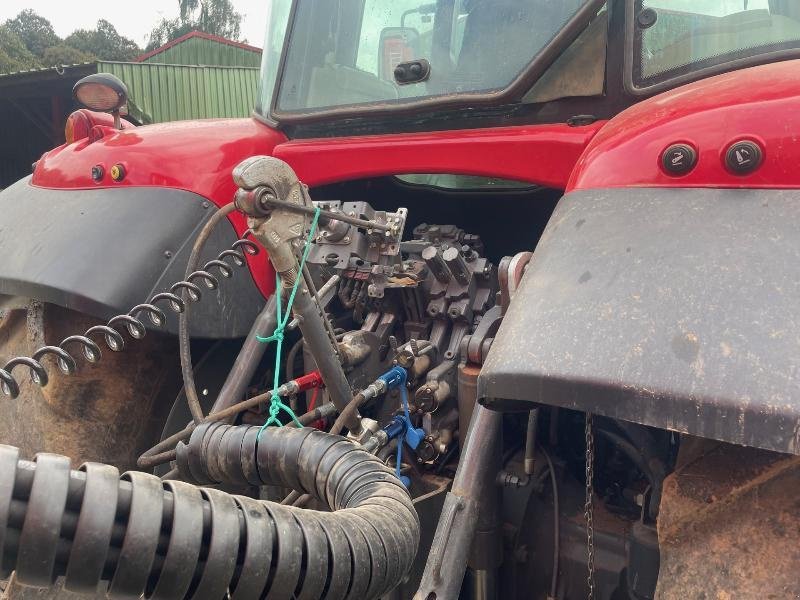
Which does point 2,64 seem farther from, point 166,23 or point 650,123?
point 650,123

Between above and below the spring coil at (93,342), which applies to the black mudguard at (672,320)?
above

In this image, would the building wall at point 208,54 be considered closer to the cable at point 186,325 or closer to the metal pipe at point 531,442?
the cable at point 186,325

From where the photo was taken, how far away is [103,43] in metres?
36.8

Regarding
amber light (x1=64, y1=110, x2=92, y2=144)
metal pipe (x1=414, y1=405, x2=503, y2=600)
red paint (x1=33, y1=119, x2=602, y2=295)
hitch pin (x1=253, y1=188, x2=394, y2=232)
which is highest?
amber light (x1=64, y1=110, x2=92, y2=144)

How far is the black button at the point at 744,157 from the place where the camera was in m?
1.09

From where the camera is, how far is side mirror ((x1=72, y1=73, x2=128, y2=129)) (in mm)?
2145

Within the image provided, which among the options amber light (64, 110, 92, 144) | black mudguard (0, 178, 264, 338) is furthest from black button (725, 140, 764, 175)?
amber light (64, 110, 92, 144)

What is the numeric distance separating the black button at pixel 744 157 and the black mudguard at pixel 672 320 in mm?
36

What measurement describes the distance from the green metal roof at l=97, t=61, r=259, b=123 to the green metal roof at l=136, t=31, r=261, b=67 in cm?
465

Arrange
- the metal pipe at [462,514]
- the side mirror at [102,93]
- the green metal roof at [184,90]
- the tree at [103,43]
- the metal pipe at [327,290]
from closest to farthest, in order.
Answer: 1. the metal pipe at [462,514]
2. the metal pipe at [327,290]
3. the side mirror at [102,93]
4. the green metal roof at [184,90]
5. the tree at [103,43]

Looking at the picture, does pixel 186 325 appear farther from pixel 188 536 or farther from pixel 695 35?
pixel 695 35

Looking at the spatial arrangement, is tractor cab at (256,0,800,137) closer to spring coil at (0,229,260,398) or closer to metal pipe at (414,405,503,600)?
spring coil at (0,229,260,398)

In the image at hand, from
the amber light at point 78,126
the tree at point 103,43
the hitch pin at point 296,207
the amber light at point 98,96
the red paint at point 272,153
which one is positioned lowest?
the hitch pin at point 296,207

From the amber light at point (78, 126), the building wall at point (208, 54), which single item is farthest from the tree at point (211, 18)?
the amber light at point (78, 126)
